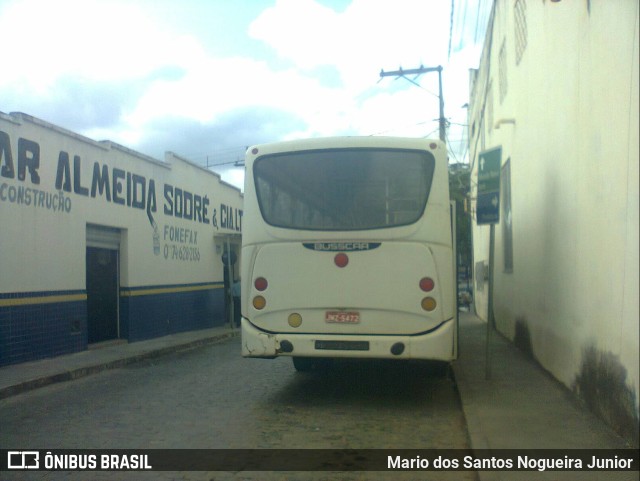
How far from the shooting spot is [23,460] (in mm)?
5770

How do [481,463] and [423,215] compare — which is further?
[423,215]

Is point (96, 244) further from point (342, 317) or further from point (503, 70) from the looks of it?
point (503, 70)

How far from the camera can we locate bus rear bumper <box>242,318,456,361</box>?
300 inches

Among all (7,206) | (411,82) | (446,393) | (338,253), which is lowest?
(446,393)

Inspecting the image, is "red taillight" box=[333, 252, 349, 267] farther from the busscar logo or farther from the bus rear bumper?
the busscar logo

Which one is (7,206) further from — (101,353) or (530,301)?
(530,301)

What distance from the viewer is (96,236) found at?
14.1 metres

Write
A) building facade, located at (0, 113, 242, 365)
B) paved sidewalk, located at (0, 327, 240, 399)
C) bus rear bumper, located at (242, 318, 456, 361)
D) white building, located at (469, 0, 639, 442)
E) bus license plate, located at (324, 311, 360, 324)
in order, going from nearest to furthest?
white building, located at (469, 0, 639, 442) < bus rear bumper, located at (242, 318, 456, 361) < bus license plate, located at (324, 311, 360, 324) < paved sidewalk, located at (0, 327, 240, 399) < building facade, located at (0, 113, 242, 365)

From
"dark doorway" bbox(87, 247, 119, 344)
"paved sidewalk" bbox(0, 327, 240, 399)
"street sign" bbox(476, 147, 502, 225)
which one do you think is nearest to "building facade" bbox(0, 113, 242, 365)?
"dark doorway" bbox(87, 247, 119, 344)

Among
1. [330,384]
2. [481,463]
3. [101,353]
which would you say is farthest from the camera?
[101,353]

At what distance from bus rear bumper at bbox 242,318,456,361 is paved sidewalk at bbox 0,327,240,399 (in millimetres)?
3674

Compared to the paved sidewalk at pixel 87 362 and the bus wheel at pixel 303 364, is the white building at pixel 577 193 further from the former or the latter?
the paved sidewalk at pixel 87 362

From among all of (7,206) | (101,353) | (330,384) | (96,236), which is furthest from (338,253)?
(96,236)

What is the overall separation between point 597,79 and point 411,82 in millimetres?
18134
